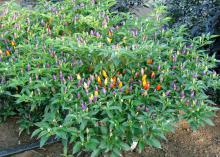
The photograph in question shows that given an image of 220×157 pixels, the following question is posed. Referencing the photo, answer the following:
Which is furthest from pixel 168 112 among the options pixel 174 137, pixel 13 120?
pixel 13 120

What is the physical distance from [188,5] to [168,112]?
1922 mm

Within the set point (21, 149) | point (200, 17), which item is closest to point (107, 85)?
point (21, 149)

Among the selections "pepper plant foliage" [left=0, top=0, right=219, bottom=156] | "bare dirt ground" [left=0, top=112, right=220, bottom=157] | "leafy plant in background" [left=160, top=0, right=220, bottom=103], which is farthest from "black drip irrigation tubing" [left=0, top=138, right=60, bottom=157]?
"leafy plant in background" [left=160, top=0, right=220, bottom=103]

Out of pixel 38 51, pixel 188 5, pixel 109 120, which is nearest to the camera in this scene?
pixel 109 120

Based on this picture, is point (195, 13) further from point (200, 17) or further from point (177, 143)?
point (177, 143)

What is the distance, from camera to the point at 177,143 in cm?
313

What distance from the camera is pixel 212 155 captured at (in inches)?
119

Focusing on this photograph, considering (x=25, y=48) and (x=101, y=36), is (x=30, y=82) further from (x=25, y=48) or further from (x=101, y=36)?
(x=101, y=36)

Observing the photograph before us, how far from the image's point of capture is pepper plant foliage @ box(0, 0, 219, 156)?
2.35 metres

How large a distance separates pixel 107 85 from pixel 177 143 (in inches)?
38.6

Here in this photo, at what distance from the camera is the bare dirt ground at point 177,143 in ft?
9.89

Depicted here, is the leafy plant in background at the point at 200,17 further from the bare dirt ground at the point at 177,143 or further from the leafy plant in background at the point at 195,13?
the bare dirt ground at the point at 177,143

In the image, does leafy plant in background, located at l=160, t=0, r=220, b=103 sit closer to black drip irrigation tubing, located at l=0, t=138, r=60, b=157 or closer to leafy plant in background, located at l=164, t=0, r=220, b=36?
leafy plant in background, located at l=164, t=0, r=220, b=36

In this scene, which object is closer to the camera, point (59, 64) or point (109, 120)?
Result: point (109, 120)
